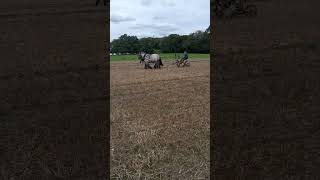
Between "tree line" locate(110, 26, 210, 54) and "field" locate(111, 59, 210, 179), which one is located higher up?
"tree line" locate(110, 26, 210, 54)

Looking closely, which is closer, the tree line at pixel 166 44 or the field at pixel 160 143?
the tree line at pixel 166 44

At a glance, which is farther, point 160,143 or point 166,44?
point 160,143

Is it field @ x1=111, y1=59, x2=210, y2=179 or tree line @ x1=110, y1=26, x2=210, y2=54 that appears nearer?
tree line @ x1=110, y1=26, x2=210, y2=54

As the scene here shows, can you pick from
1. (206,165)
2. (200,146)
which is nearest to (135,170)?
(206,165)

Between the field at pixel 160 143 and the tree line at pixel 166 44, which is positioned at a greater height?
the tree line at pixel 166 44
